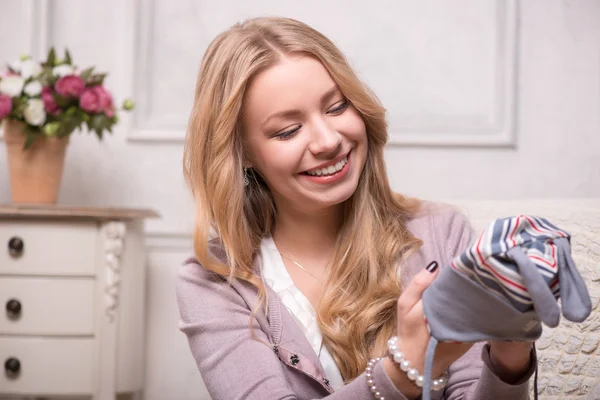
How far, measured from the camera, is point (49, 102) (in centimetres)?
214

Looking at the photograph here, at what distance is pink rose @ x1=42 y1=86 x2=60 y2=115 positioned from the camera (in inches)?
84.4

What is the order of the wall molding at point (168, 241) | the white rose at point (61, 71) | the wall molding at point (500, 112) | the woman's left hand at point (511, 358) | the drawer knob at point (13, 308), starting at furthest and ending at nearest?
1. the wall molding at point (168, 241)
2. the wall molding at point (500, 112)
3. the white rose at point (61, 71)
4. the drawer knob at point (13, 308)
5. the woman's left hand at point (511, 358)

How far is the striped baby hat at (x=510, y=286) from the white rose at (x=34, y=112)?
1518mm

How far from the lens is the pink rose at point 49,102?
2.14m

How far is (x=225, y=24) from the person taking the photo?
8.10ft

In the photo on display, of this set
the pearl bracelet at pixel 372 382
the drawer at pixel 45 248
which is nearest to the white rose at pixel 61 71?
the drawer at pixel 45 248

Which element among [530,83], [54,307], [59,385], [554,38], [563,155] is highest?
[554,38]

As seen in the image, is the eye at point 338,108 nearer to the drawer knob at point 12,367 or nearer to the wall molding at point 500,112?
the wall molding at point 500,112

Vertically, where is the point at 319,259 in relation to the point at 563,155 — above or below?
below

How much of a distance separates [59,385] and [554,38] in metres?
1.89

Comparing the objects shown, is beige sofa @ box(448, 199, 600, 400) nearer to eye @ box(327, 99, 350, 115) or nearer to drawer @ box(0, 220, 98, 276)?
eye @ box(327, 99, 350, 115)

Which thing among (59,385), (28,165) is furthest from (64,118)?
(59,385)

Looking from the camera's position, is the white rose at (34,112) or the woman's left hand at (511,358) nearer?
the woman's left hand at (511,358)

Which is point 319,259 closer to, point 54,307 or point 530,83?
point 54,307
